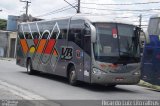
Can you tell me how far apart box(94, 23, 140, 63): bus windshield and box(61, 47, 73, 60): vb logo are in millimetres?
2577

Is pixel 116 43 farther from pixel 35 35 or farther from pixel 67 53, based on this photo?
pixel 35 35

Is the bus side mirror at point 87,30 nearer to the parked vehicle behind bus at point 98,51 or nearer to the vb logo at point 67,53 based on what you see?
the parked vehicle behind bus at point 98,51

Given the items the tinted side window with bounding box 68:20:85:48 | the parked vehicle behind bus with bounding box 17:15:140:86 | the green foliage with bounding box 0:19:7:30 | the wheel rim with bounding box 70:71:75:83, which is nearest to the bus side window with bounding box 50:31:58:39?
the parked vehicle behind bus with bounding box 17:15:140:86

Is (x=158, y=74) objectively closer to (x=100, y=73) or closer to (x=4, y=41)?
(x=100, y=73)

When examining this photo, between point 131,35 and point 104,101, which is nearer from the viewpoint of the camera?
point 104,101

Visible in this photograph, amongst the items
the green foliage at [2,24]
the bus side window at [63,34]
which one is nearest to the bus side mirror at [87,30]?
the bus side window at [63,34]

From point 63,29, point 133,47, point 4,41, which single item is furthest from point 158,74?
point 4,41

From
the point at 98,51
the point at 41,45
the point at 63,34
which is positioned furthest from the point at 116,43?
the point at 41,45

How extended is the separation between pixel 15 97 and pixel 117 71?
500cm

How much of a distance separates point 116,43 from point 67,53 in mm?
3394

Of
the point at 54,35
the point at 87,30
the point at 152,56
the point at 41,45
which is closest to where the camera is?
the point at 87,30

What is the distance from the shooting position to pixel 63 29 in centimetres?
2009

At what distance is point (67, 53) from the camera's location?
A: 758 inches

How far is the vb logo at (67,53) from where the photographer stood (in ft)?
62.0
